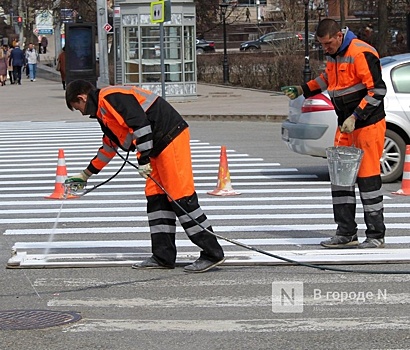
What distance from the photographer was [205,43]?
7138 cm

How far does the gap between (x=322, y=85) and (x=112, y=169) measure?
695 cm

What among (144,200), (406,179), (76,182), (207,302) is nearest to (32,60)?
(144,200)

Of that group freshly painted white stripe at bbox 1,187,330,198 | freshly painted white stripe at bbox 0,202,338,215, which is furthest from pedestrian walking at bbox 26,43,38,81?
freshly painted white stripe at bbox 0,202,338,215

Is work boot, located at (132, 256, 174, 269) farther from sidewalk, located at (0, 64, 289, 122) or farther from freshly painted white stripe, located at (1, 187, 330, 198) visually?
sidewalk, located at (0, 64, 289, 122)

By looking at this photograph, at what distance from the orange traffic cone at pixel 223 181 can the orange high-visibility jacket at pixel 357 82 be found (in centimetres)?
392

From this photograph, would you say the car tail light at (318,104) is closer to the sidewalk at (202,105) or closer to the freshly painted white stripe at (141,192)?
the freshly painted white stripe at (141,192)

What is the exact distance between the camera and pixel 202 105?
28.8 m

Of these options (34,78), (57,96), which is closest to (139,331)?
(57,96)

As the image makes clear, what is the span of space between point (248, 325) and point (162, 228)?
193 cm

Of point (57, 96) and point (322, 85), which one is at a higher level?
point (322, 85)

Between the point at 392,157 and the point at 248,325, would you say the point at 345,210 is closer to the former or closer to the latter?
the point at 248,325

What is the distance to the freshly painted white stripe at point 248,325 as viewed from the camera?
6352 mm

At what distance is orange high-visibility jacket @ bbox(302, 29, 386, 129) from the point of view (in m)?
8.59

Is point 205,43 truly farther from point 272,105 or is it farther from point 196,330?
point 196,330
